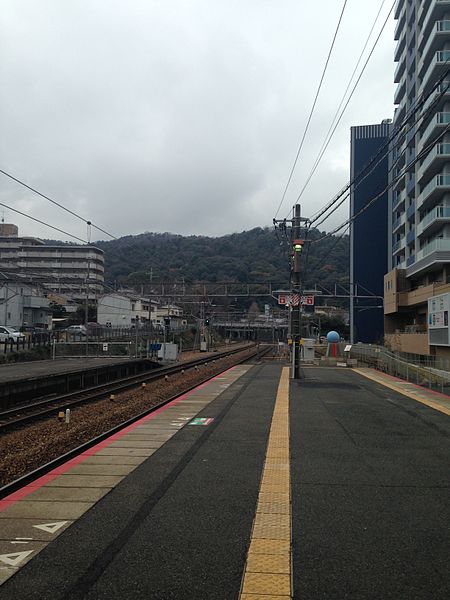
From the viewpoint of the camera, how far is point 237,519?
559 cm

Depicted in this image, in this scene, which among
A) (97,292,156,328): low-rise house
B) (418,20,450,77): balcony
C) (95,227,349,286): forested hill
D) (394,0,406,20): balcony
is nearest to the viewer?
(418,20,450,77): balcony

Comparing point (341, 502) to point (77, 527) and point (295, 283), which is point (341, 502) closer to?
point (77, 527)

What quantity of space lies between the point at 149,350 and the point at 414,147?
36474mm

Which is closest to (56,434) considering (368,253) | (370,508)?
(370,508)

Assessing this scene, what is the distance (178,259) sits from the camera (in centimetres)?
8575

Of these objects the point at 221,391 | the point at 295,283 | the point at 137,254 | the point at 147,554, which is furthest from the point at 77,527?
the point at 137,254

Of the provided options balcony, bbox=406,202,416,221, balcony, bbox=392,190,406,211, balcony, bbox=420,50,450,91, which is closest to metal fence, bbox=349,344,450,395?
balcony, bbox=406,202,416,221

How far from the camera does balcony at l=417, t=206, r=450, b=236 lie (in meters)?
47.3

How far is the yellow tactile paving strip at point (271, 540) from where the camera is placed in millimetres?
4047

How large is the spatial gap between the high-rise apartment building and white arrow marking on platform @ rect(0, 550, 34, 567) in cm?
3447

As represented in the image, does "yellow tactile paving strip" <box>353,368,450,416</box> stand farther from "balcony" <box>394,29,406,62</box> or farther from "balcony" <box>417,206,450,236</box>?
"balcony" <box>394,29,406,62</box>

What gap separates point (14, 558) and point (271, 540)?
2276mm

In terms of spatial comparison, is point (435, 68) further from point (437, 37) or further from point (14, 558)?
point (14, 558)

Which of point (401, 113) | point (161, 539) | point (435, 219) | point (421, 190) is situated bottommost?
point (161, 539)
